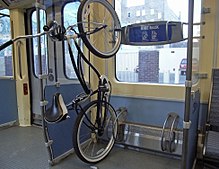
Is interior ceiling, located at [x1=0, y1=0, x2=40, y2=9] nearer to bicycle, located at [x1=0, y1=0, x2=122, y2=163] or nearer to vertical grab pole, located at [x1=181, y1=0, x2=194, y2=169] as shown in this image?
bicycle, located at [x1=0, y1=0, x2=122, y2=163]

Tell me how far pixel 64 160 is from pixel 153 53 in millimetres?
1735

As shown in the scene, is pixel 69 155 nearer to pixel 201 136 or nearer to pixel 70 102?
pixel 70 102

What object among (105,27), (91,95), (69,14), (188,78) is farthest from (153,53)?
(69,14)

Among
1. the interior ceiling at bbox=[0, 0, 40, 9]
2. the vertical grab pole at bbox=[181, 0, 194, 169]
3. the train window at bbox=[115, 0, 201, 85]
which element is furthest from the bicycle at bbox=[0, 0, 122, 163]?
the interior ceiling at bbox=[0, 0, 40, 9]

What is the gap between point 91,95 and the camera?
8.31 feet

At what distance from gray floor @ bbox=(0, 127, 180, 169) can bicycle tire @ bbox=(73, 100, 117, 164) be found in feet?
0.33

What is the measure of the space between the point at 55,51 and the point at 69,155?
1314 millimetres

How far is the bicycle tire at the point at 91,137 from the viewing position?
7.52ft

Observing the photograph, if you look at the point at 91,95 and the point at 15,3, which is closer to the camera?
the point at 91,95

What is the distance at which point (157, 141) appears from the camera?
2.61 meters

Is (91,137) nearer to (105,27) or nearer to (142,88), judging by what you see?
(142,88)

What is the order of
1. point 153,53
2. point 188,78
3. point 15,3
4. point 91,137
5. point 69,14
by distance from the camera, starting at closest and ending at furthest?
point 188,78 < point 153,53 < point 91,137 < point 69,14 < point 15,3

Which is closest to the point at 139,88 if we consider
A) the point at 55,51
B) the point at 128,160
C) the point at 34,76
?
the point at 128,160

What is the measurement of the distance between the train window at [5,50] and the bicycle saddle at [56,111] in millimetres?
2299
